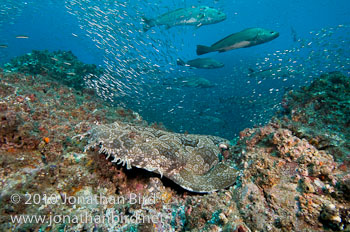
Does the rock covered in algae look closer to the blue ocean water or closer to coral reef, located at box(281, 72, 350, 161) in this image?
coral reef, located at box(281, 72, 350, 161)

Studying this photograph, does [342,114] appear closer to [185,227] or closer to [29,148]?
[185,227]

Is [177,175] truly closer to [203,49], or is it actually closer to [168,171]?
[168,171]

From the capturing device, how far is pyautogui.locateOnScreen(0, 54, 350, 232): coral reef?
2.33 metres

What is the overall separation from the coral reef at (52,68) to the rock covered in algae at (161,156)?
8148 mm

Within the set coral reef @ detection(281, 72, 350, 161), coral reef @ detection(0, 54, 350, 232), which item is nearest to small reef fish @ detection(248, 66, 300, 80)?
coral reef @ detection(281, 72, 350, 161)

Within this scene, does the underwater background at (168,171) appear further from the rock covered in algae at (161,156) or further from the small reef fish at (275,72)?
the small reef fish at (275,72)

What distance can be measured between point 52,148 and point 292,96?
6.15 m

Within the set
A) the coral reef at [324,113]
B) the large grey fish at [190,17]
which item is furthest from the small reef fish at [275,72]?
the coral reef at [324,113]

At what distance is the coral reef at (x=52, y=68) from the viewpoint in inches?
379

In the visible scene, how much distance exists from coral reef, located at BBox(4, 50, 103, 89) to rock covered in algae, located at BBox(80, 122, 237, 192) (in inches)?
321

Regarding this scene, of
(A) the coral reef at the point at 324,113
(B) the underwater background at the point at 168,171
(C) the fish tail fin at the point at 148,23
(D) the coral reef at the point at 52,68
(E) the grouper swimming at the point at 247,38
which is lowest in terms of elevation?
(D) the coral reef at the point at 52,68

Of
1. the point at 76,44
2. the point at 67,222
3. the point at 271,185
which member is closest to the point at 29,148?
the point at 67,222

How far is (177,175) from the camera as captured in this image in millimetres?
3268

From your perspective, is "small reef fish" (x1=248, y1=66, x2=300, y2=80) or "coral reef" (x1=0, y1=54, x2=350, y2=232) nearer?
"coral reef" (x1=0, y1=54, x2=350, y2=232)
